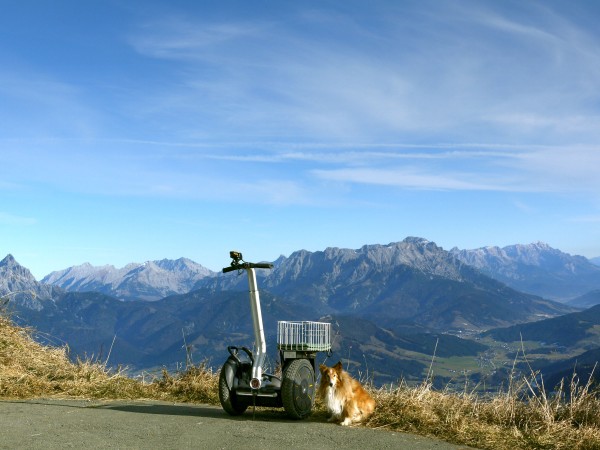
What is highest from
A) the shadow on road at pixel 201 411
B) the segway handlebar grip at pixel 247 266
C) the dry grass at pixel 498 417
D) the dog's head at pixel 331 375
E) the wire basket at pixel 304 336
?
the segway handlebar grip at pixel 247 266

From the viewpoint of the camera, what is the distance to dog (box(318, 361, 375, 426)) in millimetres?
12766

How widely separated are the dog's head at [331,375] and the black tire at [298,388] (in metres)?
0.28

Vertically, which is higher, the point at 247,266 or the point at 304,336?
the point at 247,266

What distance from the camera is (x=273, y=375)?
13.4 meters

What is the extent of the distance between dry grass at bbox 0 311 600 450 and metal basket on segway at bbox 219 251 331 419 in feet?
4.76

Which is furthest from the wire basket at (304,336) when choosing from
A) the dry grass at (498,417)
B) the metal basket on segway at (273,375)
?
the dry grass at (498,417)

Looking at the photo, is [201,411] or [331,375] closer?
[331,375]

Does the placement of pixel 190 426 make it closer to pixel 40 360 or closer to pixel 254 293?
pixel 254 293

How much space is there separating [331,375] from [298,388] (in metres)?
0.78

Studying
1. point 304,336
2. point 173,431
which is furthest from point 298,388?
point 173,431

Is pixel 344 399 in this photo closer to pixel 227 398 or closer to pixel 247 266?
pixel 227 398

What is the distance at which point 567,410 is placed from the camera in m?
12.7

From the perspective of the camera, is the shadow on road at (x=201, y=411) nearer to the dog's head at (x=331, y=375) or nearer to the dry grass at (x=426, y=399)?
the dog's head at (x=331, y=375)

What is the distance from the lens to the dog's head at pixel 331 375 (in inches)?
512
